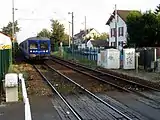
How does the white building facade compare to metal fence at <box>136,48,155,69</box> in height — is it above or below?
above

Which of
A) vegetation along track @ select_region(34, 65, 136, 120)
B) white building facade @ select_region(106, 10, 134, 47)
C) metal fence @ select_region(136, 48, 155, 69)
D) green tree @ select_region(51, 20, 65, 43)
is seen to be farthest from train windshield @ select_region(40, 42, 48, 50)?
green tree @ select_region(51, 20, 65, 43)

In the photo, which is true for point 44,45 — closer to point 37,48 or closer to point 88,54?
point 37,48

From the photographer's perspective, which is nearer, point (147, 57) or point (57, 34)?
point (147, 57)

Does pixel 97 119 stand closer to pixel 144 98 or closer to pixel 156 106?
pixel 156 106

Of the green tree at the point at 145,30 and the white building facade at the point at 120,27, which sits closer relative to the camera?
the green tree at the point at 145,30

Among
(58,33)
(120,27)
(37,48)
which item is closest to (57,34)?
(58,33)

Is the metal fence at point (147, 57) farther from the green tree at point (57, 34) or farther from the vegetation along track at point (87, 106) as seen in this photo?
the green tree at point (57, 34)

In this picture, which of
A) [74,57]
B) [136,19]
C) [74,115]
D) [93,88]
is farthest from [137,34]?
[74,115]

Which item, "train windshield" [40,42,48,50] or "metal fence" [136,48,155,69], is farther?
"train windshield" [40,42,48,50]

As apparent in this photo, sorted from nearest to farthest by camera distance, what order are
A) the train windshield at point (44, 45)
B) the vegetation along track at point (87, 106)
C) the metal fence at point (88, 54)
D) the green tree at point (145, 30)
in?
the vegetation along track at point (87, 106) → the train windshield at point (44, 45) → the metal fence at point (88, 54) → the green tree at point (145, 30)

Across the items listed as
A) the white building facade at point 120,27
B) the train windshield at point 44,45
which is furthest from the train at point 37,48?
the white building facade at point 120,27

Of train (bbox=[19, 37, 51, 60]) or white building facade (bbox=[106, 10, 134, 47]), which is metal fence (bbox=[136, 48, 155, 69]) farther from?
white building facade (bbox=[106, 10, 134, 47])

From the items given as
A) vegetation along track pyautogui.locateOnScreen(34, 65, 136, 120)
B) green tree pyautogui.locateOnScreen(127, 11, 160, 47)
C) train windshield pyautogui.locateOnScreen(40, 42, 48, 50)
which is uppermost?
green tree pyautogui.locateOnScreen(127, 11, 160, 47)

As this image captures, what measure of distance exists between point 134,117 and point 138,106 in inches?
83.3
